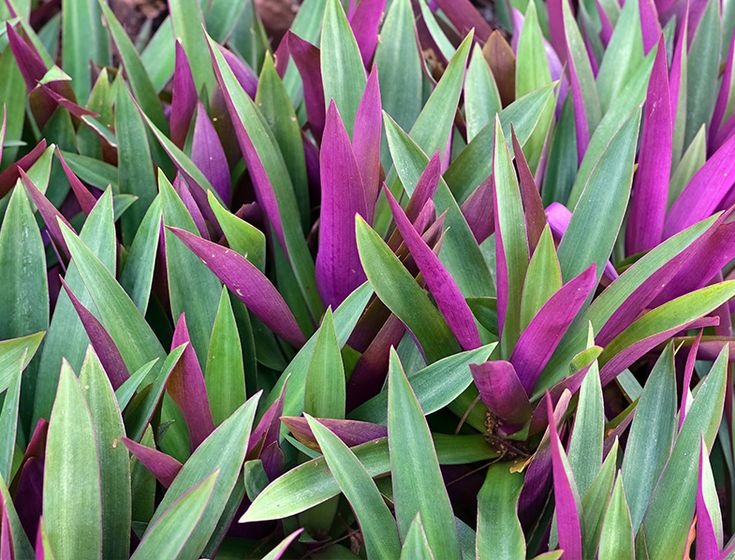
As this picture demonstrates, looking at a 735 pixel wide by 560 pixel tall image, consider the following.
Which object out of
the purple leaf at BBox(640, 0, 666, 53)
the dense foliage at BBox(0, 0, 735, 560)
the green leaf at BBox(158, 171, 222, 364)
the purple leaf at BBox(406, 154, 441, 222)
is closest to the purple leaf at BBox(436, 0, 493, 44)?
the dense foliage at BBox(0, 0, 735, 560)

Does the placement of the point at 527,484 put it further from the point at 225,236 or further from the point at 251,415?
the point at 225,236

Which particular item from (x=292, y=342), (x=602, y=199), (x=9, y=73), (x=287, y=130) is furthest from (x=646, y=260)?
(x=9, y=73)

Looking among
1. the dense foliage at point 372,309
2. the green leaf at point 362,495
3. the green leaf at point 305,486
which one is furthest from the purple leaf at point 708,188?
the green leaf at point 362,495

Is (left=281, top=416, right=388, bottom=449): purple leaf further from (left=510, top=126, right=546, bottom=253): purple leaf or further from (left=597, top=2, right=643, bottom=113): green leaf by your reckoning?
(left=597, top=2, right=643, bottom=113): green leaf

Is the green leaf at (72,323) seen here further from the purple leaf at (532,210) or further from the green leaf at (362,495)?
the purple leaf at (532,210)

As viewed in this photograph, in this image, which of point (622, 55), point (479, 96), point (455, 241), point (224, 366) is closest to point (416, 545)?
point (224, 366)

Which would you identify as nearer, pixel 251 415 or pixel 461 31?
pixel 251 415
